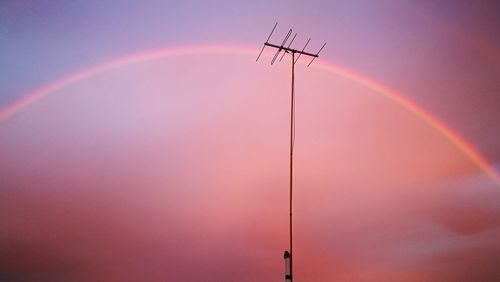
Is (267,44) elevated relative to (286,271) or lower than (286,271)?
elevated

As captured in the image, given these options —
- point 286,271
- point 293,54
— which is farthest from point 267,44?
point 286,271

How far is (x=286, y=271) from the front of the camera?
9.19 meters

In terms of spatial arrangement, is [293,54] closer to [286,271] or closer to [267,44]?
[267,44]

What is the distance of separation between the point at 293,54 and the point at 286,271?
515 centimetres

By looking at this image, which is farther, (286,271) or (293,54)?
(293,54)

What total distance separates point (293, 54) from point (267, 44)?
34.7 inches

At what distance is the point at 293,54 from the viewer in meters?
11.7

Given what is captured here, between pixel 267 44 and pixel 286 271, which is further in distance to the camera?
pixel 267 44

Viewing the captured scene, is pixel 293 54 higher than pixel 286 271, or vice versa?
pixel 293 54

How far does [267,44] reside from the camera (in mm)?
11094

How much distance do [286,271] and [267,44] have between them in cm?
500
